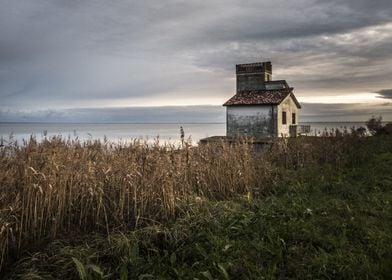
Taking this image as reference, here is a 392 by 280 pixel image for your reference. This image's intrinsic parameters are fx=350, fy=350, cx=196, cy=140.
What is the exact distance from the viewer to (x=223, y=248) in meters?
4.68

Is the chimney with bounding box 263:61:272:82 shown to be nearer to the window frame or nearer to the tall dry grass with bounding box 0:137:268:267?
the window frame

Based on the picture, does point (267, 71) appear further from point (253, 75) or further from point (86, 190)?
point (86, 190)

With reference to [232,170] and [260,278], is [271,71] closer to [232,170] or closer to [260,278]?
[232,170]

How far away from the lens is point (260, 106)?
1123 inches

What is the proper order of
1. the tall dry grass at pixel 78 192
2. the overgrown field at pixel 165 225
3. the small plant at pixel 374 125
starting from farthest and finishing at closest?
the small plant at pixel 374 125
the tall dry grass at pixel 78 192
the overgrown field at pixel 165 225

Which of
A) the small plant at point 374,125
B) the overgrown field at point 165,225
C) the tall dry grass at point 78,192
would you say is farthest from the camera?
the small plant at point 374,125

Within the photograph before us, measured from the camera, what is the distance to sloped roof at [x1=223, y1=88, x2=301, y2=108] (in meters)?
28.2

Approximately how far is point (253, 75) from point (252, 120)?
5.44 m

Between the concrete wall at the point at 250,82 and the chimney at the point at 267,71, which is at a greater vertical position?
the chimney at the point at 267,71

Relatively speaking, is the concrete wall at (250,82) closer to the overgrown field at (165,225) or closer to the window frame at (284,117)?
the window frame at (284,117)

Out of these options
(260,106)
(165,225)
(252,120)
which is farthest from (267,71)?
(165,225)

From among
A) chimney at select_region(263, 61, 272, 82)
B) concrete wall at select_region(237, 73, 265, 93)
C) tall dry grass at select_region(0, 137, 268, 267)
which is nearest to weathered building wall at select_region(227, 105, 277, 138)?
concrete wall at select_region(237, 73, 265, 93)

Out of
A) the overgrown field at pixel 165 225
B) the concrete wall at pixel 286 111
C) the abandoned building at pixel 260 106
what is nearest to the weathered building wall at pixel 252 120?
the abandoned building at pixel 260 106

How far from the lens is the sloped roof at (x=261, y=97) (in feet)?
92.7
